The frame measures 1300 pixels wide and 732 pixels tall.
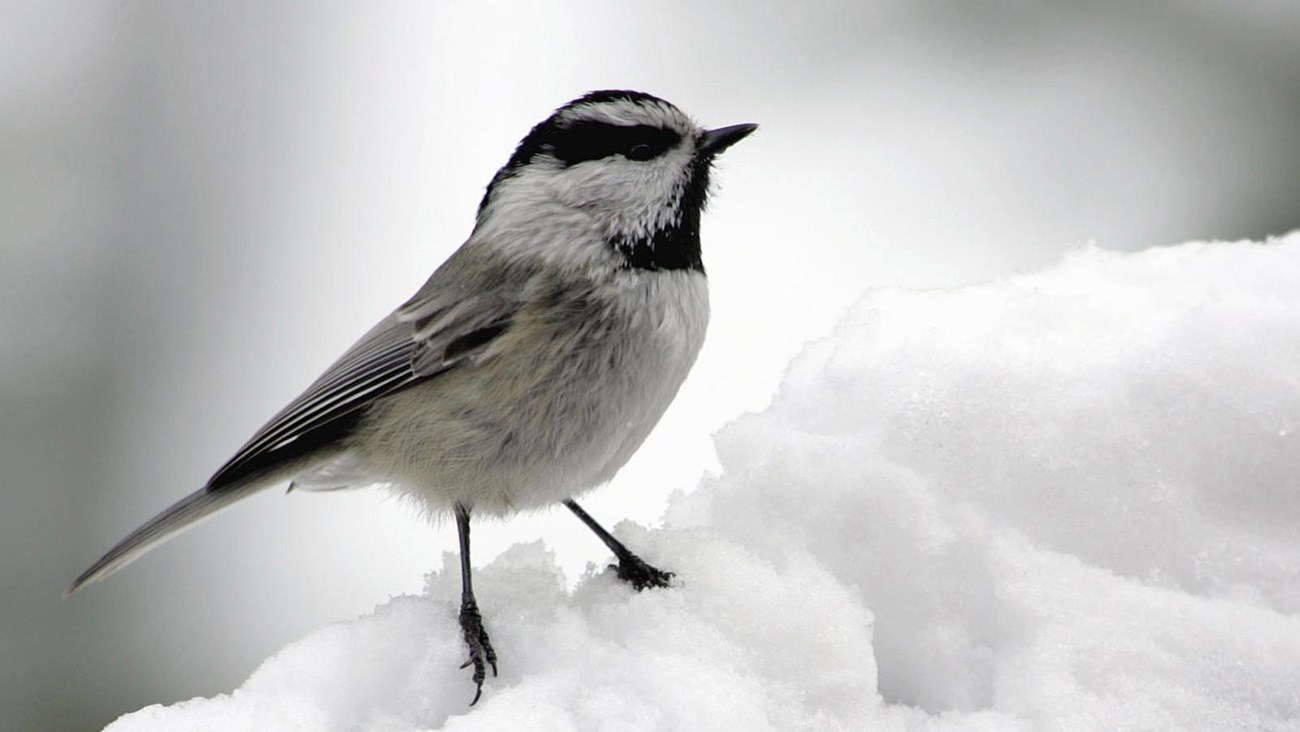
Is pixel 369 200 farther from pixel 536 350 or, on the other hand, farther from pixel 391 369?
pixel 536 350

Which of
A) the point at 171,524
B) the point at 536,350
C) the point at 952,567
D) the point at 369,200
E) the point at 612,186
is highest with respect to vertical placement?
the point at 612,186

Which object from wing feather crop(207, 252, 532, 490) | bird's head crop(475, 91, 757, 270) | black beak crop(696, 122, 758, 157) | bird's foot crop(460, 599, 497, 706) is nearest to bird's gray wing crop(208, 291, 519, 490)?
wing feather crop(207, 252, 532, 490)

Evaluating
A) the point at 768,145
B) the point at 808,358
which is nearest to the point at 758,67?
the point at 768,145

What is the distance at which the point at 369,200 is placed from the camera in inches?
179

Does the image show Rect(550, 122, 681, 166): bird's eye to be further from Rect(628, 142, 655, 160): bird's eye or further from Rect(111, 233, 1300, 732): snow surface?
Rect(111, 233, 1300, 732): snow surface

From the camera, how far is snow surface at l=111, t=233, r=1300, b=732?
1.25 m

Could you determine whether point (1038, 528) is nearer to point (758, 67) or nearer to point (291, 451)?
point (291, 451)

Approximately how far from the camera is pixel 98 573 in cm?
205

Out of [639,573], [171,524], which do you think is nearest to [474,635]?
[639,573]

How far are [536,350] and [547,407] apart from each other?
0.09 m

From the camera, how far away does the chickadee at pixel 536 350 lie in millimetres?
1868

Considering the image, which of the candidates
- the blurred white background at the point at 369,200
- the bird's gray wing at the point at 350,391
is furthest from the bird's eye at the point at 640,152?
the blurred white background at the point at 369,200

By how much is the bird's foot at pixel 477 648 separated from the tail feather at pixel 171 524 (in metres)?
0.71

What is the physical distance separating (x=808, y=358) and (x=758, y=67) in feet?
8.85
